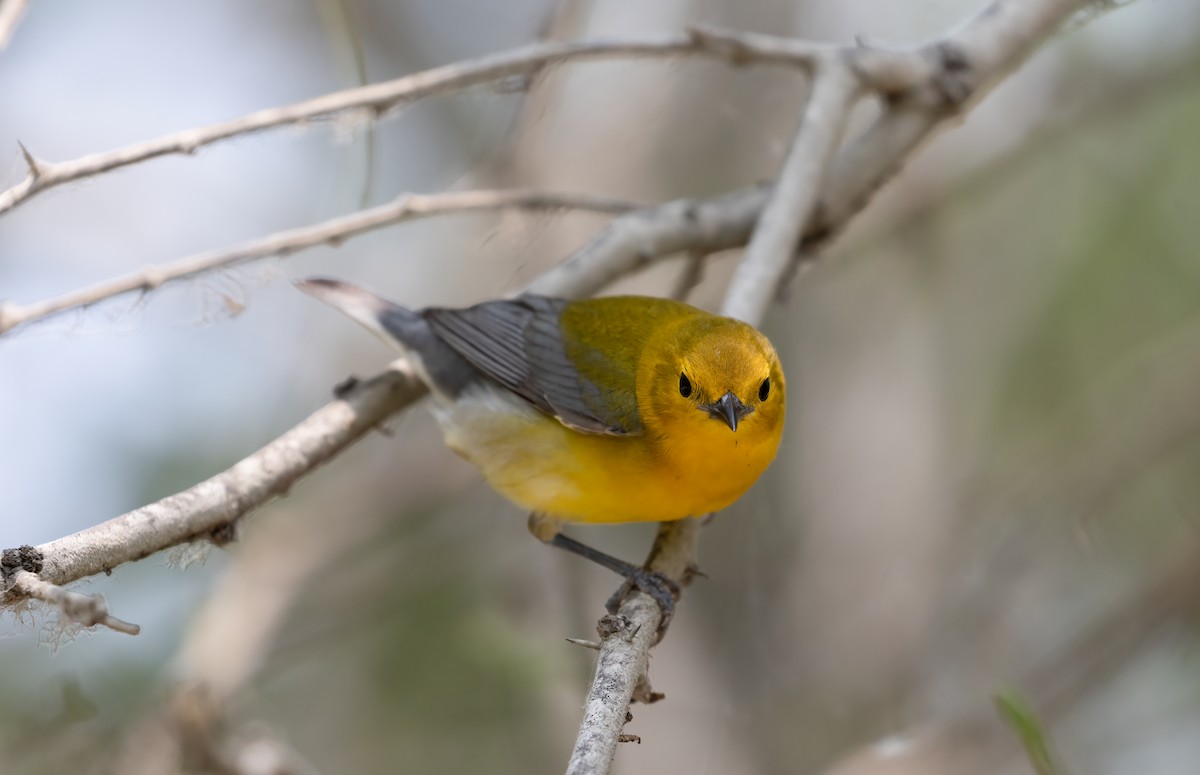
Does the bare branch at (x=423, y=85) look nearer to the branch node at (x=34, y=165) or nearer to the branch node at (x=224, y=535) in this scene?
the branch node at (x=34, y=165)

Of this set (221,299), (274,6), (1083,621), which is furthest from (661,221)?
(274,6)

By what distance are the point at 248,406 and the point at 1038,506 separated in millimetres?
3506

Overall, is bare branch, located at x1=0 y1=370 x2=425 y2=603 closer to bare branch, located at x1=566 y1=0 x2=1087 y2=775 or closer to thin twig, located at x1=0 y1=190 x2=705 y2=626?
thin twig, located at x1=0 y1=190 x2=705 y2=626

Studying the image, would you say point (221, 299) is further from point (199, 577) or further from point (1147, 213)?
point (1147, 213)

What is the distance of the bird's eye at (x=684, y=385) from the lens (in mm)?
3375

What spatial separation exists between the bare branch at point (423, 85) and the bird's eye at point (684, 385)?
106 centimetres

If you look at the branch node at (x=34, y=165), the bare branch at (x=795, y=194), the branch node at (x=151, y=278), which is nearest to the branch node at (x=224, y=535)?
the branch node at (x=151, y=278)

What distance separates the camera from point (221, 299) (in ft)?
10.4

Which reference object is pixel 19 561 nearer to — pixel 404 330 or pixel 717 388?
pixel 717 388

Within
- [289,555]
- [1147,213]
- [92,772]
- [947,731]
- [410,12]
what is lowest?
[92,772]

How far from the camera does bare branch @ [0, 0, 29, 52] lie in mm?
2529

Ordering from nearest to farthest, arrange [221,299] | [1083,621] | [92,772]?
[221,299] < [92,772] < [1083,621]

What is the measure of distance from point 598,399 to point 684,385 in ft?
1.27

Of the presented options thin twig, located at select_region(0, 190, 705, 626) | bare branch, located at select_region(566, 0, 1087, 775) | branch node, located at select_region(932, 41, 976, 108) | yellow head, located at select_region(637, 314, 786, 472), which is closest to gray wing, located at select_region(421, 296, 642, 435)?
thin twig, located at select_region(0, 190, 705, 626)
